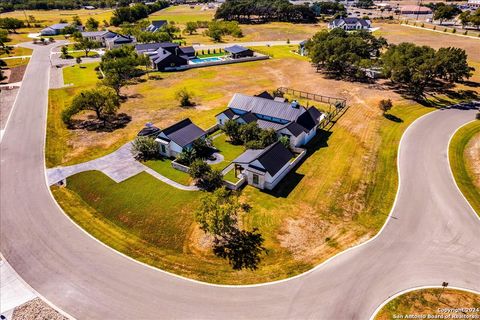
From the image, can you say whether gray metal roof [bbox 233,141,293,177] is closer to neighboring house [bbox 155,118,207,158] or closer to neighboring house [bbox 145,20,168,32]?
neighboring house [bbox 155,118,207,158]

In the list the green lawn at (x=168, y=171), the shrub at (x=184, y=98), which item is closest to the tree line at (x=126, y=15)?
the shrub at (x=184, y=98)

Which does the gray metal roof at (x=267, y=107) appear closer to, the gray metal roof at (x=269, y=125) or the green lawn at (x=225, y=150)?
the gray metal roof at (x=269, y=125)

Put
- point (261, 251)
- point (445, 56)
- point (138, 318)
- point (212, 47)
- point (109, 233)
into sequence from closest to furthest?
point (138, 318) → point (261, 251) → point (109, 233) → point (445, 56) → point (212, 47)

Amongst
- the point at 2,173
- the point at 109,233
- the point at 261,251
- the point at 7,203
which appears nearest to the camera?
the point at 261,251

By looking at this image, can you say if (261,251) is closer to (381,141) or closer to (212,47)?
(381,141)

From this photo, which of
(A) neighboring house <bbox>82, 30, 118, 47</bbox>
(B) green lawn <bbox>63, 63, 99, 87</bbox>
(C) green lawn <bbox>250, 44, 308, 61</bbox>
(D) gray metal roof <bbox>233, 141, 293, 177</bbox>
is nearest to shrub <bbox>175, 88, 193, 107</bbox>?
(B) green lawn <bbox>63, 63, 99, 87</bbox>

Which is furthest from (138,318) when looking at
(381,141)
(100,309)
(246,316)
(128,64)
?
(128,64)
